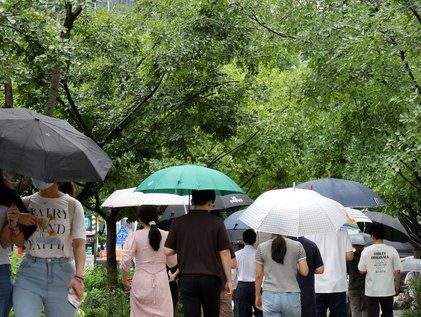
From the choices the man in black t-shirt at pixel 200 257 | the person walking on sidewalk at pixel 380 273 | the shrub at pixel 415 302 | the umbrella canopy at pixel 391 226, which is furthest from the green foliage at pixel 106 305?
the shrub at pixel 415 302

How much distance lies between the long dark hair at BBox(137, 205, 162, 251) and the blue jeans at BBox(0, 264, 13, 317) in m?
3.08

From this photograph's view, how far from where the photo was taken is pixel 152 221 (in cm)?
955

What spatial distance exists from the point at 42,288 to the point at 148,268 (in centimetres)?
306

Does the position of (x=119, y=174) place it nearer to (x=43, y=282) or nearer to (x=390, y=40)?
(x=390, y=40)

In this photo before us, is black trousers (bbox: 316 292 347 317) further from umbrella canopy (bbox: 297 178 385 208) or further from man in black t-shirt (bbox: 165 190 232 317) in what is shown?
man in black t-shirt (bbox: 165 190 232 317)

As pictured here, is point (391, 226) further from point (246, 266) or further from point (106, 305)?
point (106, 305)

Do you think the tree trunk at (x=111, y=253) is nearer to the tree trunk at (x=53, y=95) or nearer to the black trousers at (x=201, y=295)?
→ the tree trunk at (x=53, y=95)

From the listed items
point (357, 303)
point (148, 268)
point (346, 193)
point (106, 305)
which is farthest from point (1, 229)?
point (357, 303)

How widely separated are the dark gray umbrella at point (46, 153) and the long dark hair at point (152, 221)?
3.24 metres

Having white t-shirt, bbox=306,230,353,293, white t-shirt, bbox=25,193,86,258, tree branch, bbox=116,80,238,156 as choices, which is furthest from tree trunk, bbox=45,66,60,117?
white t-shirt, bbox=25,193,86,258

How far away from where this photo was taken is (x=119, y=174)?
714 inches

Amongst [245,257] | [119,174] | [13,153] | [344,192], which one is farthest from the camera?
[119,174]

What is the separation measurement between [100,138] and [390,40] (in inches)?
201

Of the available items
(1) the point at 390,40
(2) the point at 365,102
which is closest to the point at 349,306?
(2) the point at 365,102
